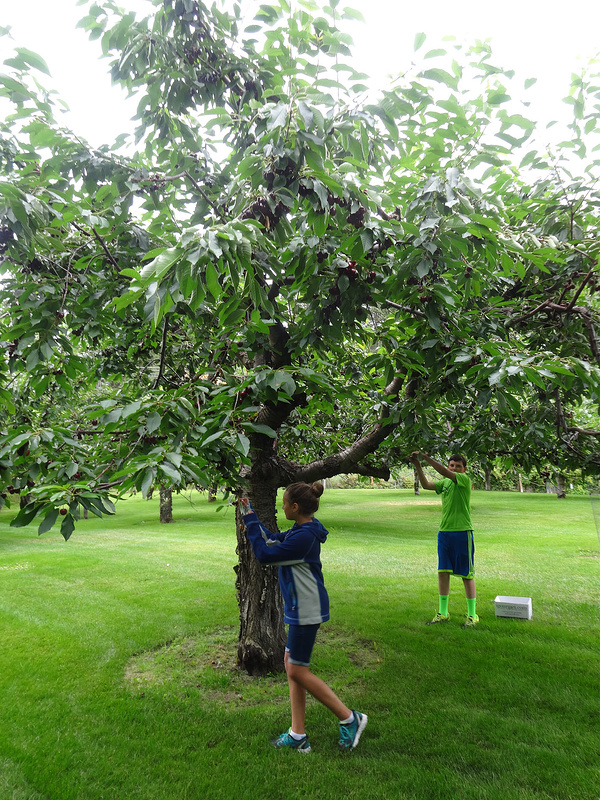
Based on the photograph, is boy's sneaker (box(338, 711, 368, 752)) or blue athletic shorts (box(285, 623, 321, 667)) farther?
boy's sneaker (box(338, 711, 368, 752))

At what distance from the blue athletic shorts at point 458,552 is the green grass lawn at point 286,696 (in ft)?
2.24

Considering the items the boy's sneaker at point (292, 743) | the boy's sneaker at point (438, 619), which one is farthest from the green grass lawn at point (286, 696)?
Result: the boy's sneaker at point (438, 619)

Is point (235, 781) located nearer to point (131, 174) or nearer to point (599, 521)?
point (599, 521)

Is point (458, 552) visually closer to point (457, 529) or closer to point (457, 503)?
point (457, 529)

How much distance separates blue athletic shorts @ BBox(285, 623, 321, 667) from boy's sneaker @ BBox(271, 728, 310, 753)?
0.65 meters

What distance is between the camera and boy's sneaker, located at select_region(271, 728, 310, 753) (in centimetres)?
336

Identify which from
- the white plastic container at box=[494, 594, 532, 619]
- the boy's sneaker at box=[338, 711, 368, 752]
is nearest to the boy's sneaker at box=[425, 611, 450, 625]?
the white plastic container at box=[494, 594, 532, 619]

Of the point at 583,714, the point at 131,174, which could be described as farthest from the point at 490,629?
the point at 131,174

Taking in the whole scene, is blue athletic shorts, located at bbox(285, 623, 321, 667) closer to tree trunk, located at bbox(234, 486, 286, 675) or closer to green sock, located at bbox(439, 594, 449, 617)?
tree trunk, located at bbox(234, 486, 286, 675)

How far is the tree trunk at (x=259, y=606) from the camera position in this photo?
15.5 feet

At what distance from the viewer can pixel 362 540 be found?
1405 cm

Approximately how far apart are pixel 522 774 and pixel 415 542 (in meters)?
10.9

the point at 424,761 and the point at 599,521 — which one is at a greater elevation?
the point at 599,521

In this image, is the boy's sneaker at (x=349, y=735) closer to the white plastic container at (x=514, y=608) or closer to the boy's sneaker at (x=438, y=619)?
the boy's sneaker at (x=438, y=619)
